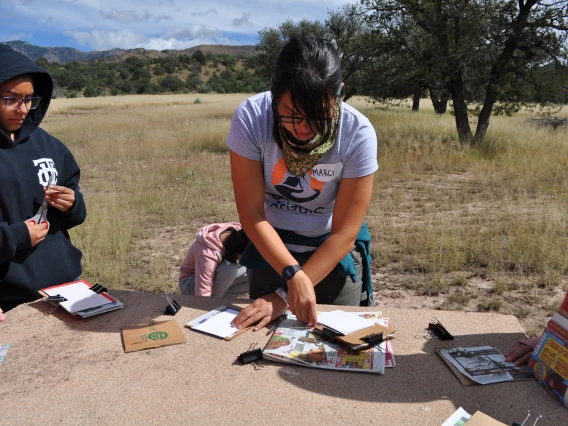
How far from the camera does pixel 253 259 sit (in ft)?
7.20

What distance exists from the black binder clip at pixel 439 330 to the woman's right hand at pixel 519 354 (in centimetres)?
21

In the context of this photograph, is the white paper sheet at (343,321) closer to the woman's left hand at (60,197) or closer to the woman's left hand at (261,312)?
the woman's left hand at (261,312)

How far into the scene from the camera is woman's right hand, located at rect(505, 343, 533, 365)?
66.6 inches

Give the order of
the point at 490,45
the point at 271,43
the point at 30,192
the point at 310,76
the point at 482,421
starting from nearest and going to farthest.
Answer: the point at 482,421 → the point at 310,76 → the point at 30,192 → the point at 490,45 → the point at 271,43

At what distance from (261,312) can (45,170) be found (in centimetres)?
110

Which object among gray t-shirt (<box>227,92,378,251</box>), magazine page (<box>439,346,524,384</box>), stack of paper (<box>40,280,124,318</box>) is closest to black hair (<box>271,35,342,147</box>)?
gray t-shirt (<box>227,92,378,251</box>)

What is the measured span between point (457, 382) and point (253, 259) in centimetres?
97

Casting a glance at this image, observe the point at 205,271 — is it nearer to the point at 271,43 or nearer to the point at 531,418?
the point at 531,418

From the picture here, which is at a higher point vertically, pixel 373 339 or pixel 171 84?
pixel 171 84

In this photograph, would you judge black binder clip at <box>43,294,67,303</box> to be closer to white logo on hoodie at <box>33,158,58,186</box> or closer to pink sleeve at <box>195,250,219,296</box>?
white logo on hoodie at <box>33,158,58,186</box>

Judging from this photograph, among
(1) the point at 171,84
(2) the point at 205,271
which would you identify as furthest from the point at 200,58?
(2) the point at 205,271

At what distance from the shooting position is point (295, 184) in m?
1.99

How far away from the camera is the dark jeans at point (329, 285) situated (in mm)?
2238

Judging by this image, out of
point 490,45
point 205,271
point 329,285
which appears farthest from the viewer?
point 490,45
